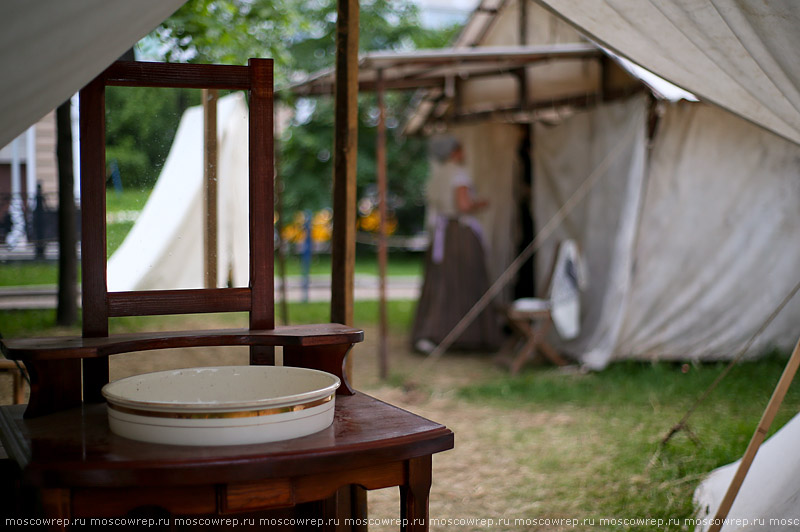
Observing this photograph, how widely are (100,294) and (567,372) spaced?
432 centimetres

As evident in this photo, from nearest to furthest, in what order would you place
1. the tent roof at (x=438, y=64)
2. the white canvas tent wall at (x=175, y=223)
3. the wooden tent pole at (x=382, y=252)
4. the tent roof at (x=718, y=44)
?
1. the tent roof at (x=718, y=44)
2. the white canvas tent wall at (x=175, y=223)
3. the tent roof at (x=438, y=64)
4. the wooden tent pole at (x=382, y=252)

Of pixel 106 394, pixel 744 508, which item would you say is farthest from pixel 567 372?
pixel 106 394

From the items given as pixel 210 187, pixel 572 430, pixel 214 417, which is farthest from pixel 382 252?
pixel 214 417

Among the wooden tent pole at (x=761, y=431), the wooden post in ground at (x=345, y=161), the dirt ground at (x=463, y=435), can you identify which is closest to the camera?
the wooden tent pole at (x=761, y=431)

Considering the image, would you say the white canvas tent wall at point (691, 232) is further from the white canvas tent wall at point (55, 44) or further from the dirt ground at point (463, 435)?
the white canvas tent wall at point (55, 44)

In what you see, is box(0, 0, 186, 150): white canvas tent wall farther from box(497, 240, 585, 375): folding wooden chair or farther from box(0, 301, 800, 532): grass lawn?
box(497, 240, 585, 375): folding wooden chair

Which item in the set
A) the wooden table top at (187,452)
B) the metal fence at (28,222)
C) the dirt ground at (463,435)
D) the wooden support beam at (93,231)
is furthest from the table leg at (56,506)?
the metal fence at (28,222)

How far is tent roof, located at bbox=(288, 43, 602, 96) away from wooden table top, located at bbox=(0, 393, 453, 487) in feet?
13.0

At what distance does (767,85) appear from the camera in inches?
83.0

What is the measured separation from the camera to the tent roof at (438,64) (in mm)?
5363

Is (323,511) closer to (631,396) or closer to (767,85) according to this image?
(767,85)

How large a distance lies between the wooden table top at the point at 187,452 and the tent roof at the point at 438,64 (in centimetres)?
396

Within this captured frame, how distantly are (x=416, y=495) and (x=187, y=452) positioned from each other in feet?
1.59

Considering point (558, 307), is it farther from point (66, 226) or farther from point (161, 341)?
point (66, 226)
